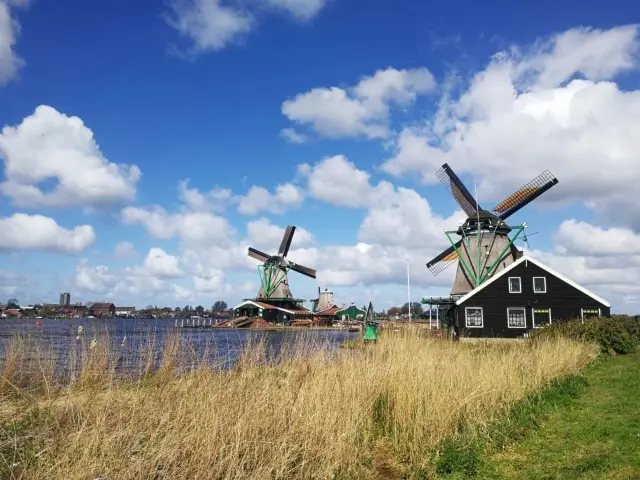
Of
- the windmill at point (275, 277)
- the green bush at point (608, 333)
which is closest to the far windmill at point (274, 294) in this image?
the windmill at point (275, 277)

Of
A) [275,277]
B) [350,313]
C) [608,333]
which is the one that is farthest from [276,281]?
[608,333]

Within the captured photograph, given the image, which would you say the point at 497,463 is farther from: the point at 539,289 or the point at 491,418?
the point at 539,289

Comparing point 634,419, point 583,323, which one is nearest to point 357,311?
point 583,323

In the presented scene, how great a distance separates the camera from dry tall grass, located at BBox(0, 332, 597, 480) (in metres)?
4.30

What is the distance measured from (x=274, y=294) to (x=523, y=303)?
43.3 metres

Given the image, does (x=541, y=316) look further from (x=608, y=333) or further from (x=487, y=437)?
(x=487, y=437)

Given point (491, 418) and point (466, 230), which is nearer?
point (491, 418)

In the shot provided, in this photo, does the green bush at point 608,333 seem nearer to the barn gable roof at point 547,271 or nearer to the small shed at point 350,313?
the barn gable roof at point 547,271

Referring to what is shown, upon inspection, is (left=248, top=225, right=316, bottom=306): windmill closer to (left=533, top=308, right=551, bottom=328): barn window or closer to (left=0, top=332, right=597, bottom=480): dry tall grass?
(left=533, top=308, right=551, bottom=328): barn window

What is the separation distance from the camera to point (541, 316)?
30078 mm

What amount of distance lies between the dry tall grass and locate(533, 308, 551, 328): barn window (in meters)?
23.1

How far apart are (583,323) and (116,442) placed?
73.3ft

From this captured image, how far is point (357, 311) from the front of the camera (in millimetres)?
77312

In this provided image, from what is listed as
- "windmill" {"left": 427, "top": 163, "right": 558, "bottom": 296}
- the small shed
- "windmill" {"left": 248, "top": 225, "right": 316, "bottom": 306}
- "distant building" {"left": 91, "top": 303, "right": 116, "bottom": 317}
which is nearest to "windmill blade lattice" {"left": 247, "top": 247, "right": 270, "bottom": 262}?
"windmill" {"left": 248, "top": 225, "right": 316, "bottom": 306}
